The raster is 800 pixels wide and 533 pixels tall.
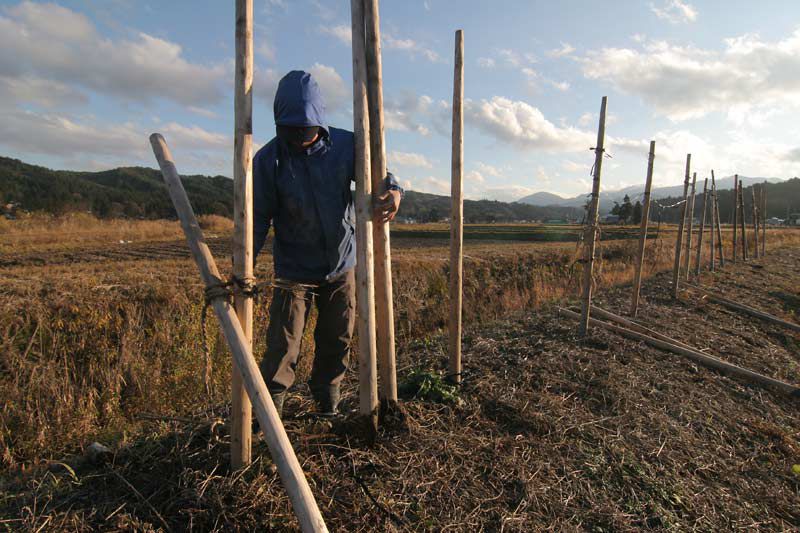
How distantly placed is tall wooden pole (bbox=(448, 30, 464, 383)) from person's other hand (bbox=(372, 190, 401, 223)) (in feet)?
2.81

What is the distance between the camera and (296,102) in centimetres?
239

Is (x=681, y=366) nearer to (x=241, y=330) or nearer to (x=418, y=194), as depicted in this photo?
(x=241, y=330)

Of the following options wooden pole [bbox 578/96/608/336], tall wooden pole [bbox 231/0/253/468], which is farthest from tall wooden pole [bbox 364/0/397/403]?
wooden pole [bbox 578/96/608/336]

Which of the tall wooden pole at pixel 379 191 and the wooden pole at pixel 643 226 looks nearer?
the tall wooden pole at pixel 379 191

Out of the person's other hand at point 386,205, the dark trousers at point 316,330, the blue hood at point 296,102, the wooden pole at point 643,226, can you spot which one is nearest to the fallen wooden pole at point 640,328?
the wooden pole at point 643,226

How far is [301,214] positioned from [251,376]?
1098 mm

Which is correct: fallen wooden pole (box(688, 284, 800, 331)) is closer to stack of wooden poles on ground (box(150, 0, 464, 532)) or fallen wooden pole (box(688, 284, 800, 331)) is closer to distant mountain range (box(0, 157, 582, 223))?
stack of wooden poles on ground (box(150, 0, 464, 532))

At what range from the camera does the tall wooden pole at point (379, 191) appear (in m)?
2.55

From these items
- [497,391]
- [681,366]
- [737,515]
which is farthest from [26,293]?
[681,366]

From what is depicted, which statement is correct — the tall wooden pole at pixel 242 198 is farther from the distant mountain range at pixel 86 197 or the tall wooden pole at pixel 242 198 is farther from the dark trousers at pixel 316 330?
the distant mountain range at pixel 86 197

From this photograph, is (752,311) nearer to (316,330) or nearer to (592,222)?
(592,222)

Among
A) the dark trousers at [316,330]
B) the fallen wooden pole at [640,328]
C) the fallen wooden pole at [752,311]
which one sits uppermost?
the dark trousers at [316,330]

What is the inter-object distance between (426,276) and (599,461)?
7080 millimetres

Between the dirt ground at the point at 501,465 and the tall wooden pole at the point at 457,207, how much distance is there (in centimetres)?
39
